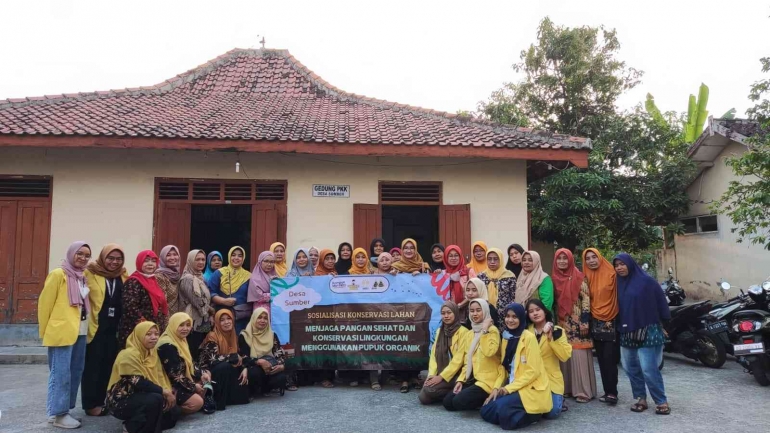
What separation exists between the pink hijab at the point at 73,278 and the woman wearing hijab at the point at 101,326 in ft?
0.23

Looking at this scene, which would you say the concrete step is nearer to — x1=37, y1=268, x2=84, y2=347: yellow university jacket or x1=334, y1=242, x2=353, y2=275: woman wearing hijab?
x1=37, y1=268, x2=84, y2=347: yellow university jacket

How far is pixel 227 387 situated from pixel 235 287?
1136 millimetres

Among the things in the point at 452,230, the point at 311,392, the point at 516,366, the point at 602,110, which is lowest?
the point at 311,392

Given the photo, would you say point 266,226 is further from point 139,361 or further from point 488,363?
point 488,363

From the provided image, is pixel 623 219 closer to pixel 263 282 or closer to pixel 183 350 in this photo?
pixel 263 282

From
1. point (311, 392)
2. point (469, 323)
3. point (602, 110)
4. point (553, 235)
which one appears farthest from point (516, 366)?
point (602, 110)

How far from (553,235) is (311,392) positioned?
7970 millimetres

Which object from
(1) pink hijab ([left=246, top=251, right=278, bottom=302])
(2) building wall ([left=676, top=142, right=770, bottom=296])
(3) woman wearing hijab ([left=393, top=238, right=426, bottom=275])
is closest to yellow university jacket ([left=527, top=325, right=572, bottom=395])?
(3) woman wearing hijab ([left=393, top=238, right=426, bottom=275])

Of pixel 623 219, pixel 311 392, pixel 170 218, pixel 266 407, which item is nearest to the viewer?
pixel 266 407

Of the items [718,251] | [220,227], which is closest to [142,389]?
[220,227]

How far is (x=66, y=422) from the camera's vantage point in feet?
12.3

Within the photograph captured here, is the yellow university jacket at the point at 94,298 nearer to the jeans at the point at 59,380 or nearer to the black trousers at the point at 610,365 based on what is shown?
the jeans at the point at 59,380

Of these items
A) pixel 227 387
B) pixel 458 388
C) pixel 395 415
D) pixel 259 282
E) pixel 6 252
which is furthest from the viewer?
pixel 6 252

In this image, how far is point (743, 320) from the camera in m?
5.11
